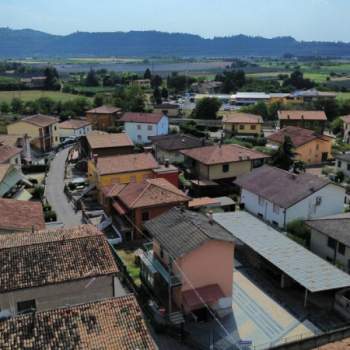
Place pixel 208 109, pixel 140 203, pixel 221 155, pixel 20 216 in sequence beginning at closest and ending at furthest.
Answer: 1. pixel 20 216
2. pixel 140 203
3. pixel 221 155
4. pixel 208 109

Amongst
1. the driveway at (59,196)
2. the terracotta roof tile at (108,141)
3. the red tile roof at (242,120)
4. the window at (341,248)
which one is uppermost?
the terracotta roof tile at (108,141)

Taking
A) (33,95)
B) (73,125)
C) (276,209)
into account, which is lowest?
(276,209)

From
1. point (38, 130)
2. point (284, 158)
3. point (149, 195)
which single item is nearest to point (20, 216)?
point (149, 195)

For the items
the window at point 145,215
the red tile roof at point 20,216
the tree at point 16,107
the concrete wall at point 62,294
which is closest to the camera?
the concrete wall at point 62,294

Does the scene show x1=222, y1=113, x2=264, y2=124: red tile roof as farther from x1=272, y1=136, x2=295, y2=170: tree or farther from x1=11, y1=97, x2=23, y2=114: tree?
x1=11, y1=97, x2=23, y2=114: tree

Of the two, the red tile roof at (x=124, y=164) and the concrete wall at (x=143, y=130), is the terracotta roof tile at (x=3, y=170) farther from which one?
the concrete wall at (x=143, y=130)

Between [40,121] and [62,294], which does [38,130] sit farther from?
[62,294]

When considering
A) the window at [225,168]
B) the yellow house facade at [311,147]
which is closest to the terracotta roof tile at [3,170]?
the window at [225,168]
